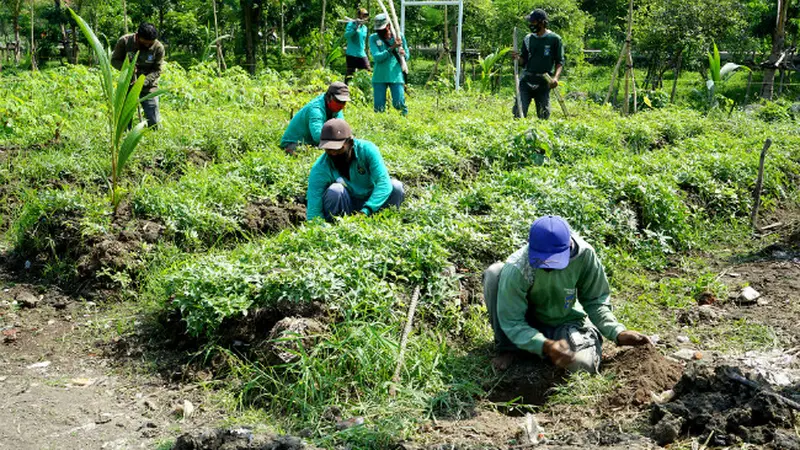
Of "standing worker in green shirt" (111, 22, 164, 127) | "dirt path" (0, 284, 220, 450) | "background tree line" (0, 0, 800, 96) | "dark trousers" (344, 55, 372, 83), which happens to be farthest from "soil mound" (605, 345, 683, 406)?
"background tree line" (0, 0, 800, 96)

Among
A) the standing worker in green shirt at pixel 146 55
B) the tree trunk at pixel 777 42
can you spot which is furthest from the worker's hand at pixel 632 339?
the tree trunk at pixel 777 42

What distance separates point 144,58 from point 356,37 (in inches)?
173

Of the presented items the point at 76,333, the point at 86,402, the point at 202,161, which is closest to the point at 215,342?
the point at 86,402

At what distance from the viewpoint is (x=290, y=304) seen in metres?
4.79

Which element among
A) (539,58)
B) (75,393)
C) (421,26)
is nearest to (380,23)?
(539,58)

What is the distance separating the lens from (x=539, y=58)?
10594 mm

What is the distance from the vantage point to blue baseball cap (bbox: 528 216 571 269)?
4023 millimetres

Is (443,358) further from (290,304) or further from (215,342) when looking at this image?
(215,342)

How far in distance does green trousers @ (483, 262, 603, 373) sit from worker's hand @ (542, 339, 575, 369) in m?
0.04

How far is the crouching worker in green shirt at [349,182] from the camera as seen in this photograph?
625 cm

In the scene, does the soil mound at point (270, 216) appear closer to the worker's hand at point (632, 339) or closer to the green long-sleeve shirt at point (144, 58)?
the green long-sleeve shirt at point (144, 58)

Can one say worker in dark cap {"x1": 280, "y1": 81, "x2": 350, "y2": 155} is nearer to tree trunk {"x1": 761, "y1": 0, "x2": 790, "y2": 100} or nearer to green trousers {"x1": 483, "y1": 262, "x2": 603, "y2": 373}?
green trousers {"x1": 483, "y1": 262, "x2": 603, "y2": 373}

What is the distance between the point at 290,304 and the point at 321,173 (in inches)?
69.1

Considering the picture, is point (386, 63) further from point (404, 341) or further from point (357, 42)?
point (404, 341)
